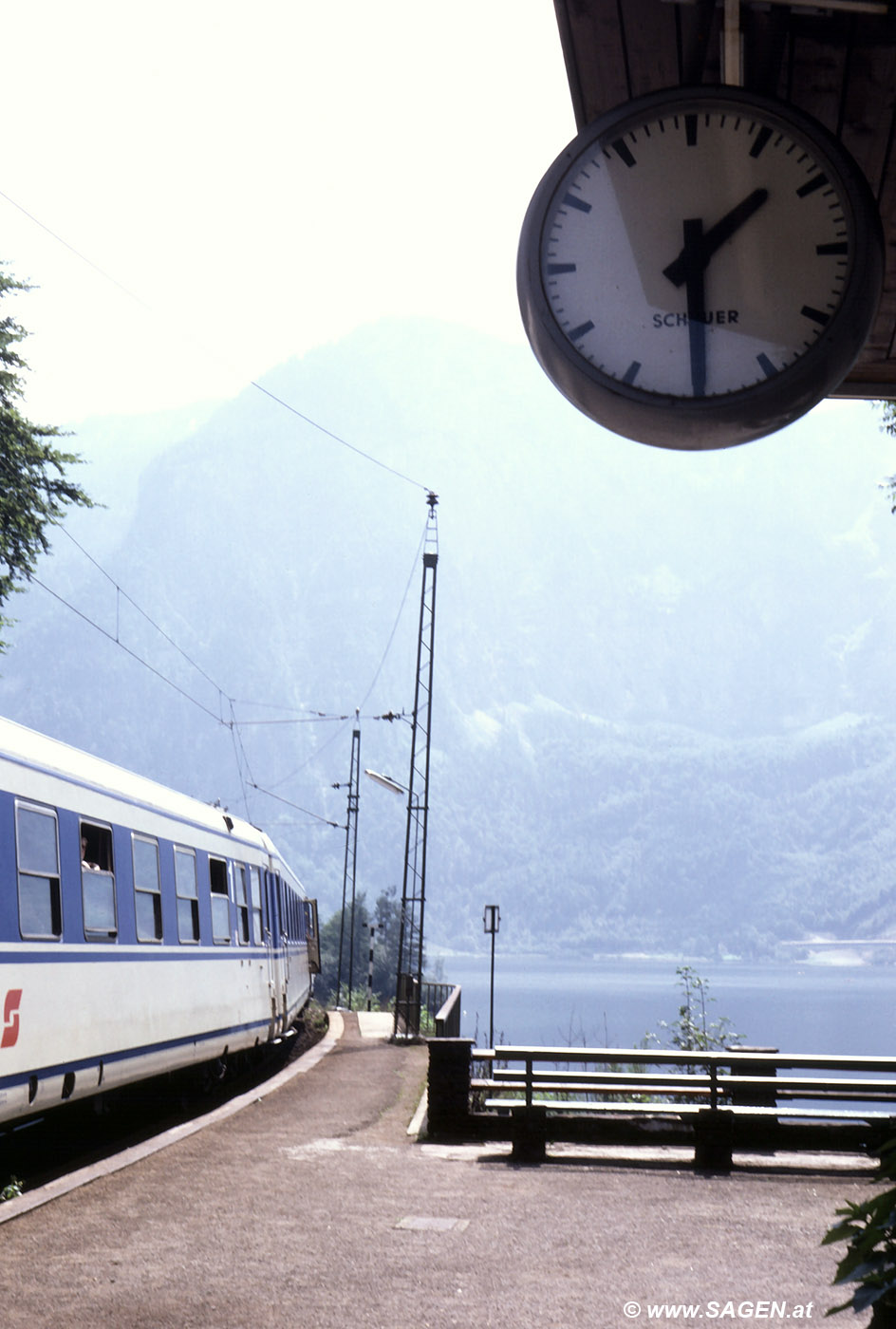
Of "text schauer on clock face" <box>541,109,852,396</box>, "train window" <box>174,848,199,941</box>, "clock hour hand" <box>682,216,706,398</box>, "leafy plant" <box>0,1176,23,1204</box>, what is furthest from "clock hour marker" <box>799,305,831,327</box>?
"train window" <box>174,848,199,941</box>

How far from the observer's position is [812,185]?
3523 millimetres

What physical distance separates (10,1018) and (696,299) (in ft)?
23.8

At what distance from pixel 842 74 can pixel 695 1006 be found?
1960cm

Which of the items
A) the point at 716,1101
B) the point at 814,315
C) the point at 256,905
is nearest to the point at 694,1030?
the point at 256,905

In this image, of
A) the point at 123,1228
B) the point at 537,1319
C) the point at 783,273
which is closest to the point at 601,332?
the point at 783,273

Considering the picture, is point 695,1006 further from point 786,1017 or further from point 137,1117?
point 786,1017

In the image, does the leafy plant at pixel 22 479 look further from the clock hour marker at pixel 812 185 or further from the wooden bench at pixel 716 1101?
the clock hour marker at pixel 812 185

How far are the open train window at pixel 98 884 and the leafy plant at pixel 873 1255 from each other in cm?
876

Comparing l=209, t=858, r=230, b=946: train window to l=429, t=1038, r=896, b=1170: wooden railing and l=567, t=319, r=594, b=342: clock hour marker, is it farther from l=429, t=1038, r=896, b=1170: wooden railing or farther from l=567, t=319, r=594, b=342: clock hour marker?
l=567, t=319, r=594, b=342: clock hour marker

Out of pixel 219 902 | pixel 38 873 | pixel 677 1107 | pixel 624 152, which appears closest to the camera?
pixel 624 152

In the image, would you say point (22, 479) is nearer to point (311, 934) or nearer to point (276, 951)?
point (276, 951)

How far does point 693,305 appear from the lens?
11.6ft

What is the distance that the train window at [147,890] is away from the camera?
12.4m

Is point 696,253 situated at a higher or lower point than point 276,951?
higher
